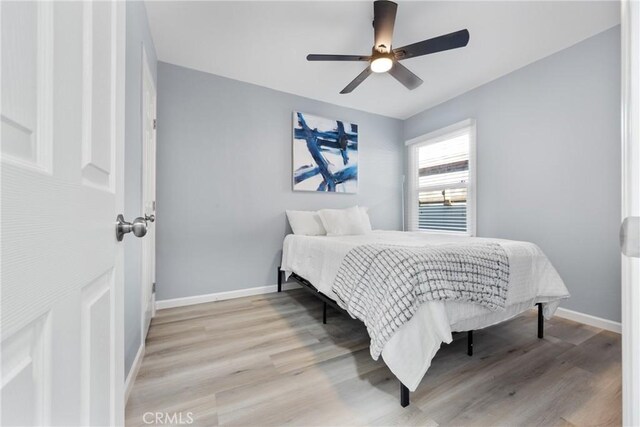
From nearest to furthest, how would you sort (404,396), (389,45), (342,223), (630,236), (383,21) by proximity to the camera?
1. (630,236)
2. (404,396)
3. (383,21)
4. (389,45)
5. (342,223)

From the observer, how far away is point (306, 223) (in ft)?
10.2

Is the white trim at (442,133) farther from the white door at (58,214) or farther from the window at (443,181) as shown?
the white door at (58,214)

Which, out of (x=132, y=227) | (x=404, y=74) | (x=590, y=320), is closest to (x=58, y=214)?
(x=132, y=227)

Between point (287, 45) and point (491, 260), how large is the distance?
243cm

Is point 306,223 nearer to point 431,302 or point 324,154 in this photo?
point 324,154

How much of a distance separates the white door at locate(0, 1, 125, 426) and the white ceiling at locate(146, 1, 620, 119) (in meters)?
1.82

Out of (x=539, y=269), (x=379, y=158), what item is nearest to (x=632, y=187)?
→ (x=539, y=269)

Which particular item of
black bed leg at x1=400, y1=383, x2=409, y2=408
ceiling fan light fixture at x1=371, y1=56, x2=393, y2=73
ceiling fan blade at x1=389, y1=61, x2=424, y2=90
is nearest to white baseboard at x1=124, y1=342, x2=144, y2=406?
black bed leg at x1=400, y1=383, x2=409, y2=408

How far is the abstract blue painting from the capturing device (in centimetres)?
329

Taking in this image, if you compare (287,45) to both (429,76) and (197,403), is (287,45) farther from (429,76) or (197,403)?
(197,403)

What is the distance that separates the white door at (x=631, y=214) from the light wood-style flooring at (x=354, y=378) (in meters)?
1.03

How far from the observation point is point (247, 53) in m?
2.52

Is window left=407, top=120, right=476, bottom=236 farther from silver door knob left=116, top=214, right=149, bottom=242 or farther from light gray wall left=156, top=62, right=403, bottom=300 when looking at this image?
silver door knob left=116, top=214, right=149, bottom=242

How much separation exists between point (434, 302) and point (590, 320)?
6.68 ft
